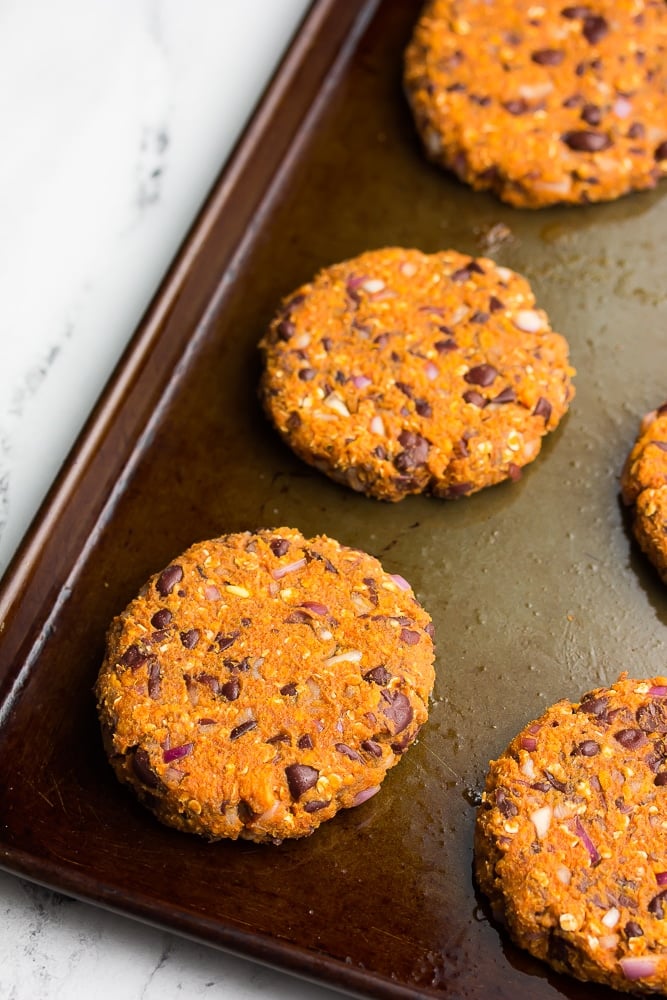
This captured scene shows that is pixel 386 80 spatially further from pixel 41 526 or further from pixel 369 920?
pixel 369 920

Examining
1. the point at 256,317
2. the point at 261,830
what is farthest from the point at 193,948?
the point at 256,317

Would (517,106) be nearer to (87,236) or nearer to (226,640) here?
(87,236)

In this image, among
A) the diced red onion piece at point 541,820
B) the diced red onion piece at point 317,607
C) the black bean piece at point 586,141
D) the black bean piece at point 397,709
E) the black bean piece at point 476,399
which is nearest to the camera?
the diced red onion piece at point 541,820

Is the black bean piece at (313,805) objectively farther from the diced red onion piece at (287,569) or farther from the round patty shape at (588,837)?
the diced red onion piece at (287,569)

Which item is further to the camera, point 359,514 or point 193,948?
point 359,514

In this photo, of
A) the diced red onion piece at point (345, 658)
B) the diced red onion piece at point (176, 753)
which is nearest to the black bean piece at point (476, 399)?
the diced red onion piece at point (345, 658)

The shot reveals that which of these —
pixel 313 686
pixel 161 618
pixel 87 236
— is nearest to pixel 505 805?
pixel 313 686

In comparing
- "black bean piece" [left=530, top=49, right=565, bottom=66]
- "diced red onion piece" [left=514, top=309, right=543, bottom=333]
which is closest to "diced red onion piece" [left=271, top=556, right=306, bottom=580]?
"diced red onion piece" [left=514, top=309, right=543, bottom=333]
